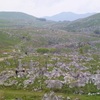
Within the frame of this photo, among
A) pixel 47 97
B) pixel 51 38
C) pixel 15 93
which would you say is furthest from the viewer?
pixel 51 38

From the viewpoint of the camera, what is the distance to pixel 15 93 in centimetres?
5078

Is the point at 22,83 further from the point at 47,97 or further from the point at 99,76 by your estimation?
the point at 99,76

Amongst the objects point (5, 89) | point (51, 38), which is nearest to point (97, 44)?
point (51, 38)

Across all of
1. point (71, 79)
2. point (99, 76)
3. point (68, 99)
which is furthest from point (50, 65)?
point (68, 99)

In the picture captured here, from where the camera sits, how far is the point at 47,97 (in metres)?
44.8

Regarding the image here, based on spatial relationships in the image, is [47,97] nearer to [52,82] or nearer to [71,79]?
[52,82]

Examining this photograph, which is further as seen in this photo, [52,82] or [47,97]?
[52,82]

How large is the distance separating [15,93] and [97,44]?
123m

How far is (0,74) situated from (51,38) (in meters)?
139

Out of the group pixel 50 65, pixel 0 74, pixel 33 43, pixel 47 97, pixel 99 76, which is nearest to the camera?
pixel 47 97

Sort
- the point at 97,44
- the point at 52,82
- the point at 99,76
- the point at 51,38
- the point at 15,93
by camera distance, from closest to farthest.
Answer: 1. the point at 15,93
2. the point at 52,82
3. the point at 99,76
4. the point at 97,44
5. the point at 51,38

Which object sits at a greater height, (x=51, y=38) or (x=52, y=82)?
(x=51, y=38)

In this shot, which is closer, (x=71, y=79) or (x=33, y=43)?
(x=71, y=79)

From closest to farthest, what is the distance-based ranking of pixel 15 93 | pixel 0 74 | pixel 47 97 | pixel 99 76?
pixel 47 97
pixel 15 93
pixel 99 76
pixel 0 74
